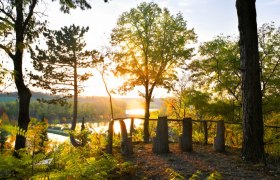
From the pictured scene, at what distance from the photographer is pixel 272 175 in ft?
27.9

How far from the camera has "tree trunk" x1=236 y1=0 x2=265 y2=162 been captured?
10070 millimetres

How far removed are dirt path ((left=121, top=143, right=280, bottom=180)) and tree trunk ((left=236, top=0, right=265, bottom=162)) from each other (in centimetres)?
63

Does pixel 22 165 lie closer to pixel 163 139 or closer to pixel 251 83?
pixel 251 83

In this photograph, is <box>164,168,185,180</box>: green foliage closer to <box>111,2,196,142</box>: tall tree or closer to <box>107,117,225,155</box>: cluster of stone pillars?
<box>107,117,225,155</box>: cluster of stone pillars

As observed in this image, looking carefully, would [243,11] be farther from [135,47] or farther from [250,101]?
[135,47]

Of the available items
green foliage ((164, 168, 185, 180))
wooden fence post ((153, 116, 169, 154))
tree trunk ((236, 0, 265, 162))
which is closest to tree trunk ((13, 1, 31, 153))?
wooden fence post ((153, 116, 169, 154))

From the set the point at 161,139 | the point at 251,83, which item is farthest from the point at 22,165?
the point at 161,139

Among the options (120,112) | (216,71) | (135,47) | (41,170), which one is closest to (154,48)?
(135,47)

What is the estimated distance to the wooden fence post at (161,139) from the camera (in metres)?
11.4

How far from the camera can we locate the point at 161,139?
451 inches

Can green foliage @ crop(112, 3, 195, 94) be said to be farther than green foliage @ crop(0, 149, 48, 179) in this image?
Yes

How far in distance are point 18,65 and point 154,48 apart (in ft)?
68.7

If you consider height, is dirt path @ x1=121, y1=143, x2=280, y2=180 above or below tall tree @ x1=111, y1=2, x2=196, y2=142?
below

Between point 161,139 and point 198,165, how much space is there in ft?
7.48
